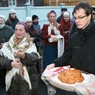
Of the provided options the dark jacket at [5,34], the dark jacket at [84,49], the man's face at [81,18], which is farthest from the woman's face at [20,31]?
the dark jacket at [5,34]

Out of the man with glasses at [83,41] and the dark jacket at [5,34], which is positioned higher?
the man with glasses at [83,41]

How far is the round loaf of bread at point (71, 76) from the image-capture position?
7.50ft

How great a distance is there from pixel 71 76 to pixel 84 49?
0.83 feet

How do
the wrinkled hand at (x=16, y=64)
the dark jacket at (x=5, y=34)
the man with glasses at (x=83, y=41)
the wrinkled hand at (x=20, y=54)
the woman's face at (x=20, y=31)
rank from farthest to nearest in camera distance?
the dark jacket at (x=5, y=34)
the woman's face at (x=20, y=31)
the wrinkled hand at (x=16, y=64)
the wrinkled hand at (x=20, y=54)
the man with glasses at (x=83, y=41)

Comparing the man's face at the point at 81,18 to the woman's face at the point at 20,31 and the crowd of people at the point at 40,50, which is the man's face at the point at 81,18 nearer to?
the crowd of people at the point at 40,50

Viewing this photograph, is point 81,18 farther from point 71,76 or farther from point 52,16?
point 52,16

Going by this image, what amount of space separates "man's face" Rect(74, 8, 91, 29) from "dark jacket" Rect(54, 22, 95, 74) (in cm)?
4

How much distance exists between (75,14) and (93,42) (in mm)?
276

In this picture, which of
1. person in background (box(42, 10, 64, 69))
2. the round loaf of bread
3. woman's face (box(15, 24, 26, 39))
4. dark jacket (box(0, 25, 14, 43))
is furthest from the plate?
person in background (box(42, 10, 64, 69))

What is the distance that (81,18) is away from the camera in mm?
2268

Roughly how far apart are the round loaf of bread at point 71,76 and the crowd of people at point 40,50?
Answer: 7cm

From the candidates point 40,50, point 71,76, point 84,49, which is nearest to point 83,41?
point 84,49

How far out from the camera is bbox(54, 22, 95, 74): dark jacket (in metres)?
2.31

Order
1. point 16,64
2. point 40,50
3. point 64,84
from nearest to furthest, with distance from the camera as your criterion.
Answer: point 64,84 < point 16,64 < point 40,50
